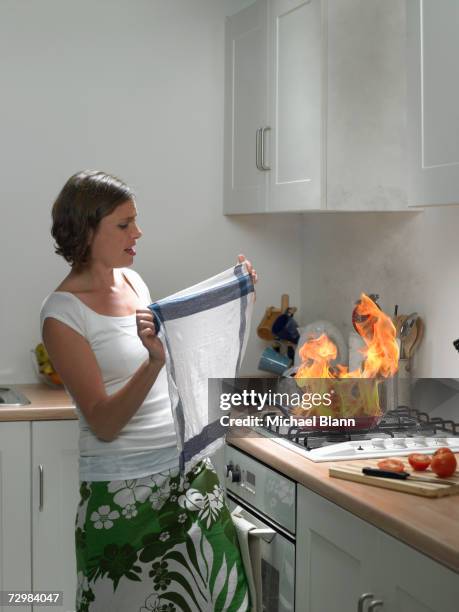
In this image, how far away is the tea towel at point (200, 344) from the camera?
6.86ft

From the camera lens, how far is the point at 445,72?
2.32 m

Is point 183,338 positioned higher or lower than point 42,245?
Answer: lower

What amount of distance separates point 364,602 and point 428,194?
1.02 m

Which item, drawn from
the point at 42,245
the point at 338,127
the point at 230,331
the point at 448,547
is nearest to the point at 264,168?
the point at 338,127

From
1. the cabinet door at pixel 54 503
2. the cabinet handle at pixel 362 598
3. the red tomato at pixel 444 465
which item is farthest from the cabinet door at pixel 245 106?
the cabinet handle at pixel 362 598

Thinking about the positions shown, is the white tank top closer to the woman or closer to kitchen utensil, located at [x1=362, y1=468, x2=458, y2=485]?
the woman

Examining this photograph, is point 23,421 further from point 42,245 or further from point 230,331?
point 230,331

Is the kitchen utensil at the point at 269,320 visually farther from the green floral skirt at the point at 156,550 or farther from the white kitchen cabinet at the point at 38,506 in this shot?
the green floral skirt at the point at 156,550

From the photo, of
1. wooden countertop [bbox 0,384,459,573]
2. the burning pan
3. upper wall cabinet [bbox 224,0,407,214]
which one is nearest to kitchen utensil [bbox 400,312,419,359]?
the burning pan

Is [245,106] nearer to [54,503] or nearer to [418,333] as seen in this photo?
[418,333]

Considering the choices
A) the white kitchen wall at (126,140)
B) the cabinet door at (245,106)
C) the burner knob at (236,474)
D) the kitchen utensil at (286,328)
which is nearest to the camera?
the burner knob at (236,474)

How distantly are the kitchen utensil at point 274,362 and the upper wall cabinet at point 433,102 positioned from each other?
45.1 inches

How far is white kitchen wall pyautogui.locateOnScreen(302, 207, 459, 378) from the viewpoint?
9.23 ft

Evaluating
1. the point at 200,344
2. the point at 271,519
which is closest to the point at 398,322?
the point at 271,519
